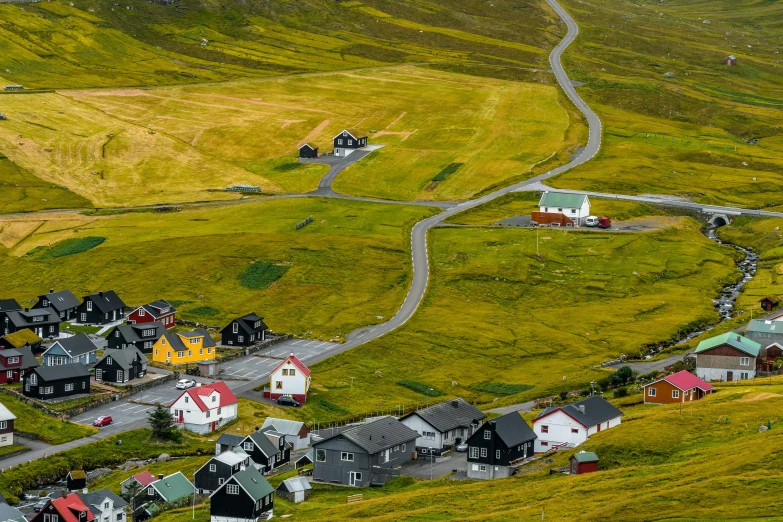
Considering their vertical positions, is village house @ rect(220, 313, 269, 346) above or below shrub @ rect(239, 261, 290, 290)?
below

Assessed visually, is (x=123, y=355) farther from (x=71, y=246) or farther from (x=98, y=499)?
(x=71, y=246)

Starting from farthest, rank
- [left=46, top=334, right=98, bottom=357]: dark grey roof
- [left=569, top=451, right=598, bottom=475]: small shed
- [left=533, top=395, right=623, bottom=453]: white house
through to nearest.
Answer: [left=46, top=334, right=98, bottom=357]: dark grey roof < [left=533, top=395, right=623, bottom=453]: white house < [left=569, top=451, right=598, bottom=475]: small shed

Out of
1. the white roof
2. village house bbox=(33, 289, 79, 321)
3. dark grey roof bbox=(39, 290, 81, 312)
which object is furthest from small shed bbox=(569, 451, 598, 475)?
dark grey roof bbox=(39, 290, 81, 312)

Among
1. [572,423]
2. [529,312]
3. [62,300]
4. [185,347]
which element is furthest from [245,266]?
[572,423]

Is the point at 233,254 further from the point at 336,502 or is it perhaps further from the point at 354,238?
the point at 336,502

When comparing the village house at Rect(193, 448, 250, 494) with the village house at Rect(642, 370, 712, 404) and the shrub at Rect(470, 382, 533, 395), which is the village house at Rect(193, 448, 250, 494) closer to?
the shrub at Rect(470, 382, 533, 395)

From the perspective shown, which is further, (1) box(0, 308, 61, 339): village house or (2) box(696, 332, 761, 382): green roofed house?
(1) box(0, 308, 61, 339): village house

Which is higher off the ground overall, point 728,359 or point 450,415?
point 728,359

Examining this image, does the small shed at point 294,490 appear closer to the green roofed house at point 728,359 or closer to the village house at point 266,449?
the village house at point 266,449

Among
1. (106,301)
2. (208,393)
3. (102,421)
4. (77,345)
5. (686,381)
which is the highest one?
(106,301)
